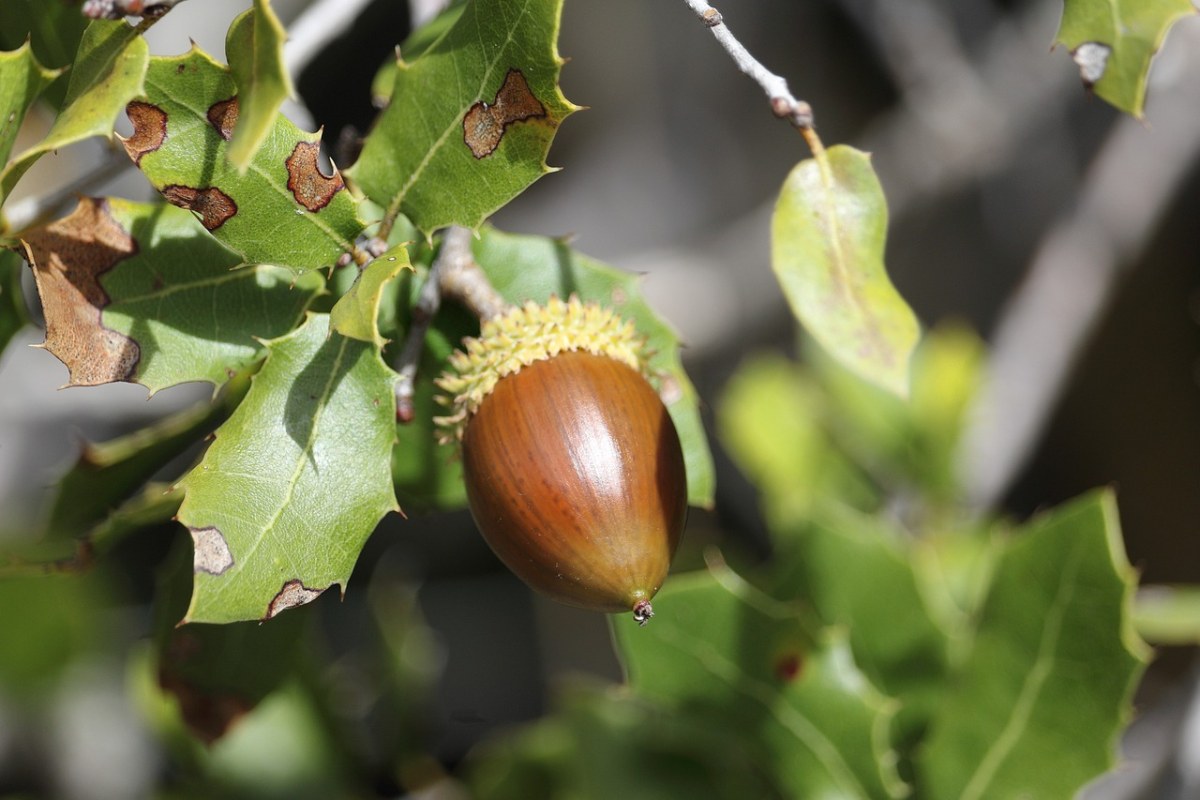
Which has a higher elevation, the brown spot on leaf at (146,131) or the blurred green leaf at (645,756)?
the brown spot on leaf at (146,131)

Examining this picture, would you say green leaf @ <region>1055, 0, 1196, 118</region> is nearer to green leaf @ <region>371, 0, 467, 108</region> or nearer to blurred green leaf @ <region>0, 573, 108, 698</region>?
green leaf @ <region>371, 0, 467, 108</region>

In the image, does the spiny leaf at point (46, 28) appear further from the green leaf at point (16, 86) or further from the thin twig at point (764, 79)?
the thin twig at point (764, 79)

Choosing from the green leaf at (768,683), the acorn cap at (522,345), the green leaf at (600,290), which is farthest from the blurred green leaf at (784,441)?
the acorn cap at (522,345)

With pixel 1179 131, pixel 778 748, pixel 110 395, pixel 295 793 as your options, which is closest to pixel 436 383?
pixel 778 748

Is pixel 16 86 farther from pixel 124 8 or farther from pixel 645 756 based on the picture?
pixel 645 756

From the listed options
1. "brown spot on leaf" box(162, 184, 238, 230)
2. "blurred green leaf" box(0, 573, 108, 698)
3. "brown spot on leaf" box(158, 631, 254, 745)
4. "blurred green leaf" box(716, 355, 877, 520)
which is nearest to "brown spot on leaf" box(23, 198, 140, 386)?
"brown spot on leaf" box(162, 184, 238, 230)
